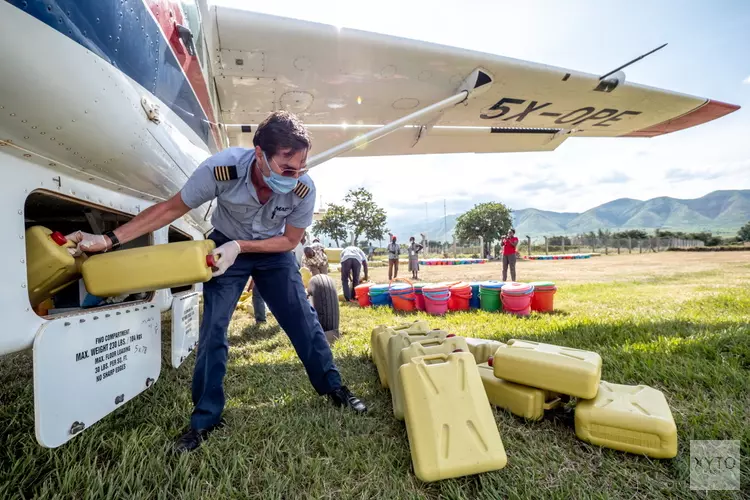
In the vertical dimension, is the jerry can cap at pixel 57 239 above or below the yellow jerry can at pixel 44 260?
above

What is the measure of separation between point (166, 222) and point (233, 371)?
63.6 inches

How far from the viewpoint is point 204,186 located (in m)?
1.93

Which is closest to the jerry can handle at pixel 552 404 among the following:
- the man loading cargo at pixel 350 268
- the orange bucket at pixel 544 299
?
the orange bucket at pixel 544 299

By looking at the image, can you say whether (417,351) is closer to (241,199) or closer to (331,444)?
(331,444)

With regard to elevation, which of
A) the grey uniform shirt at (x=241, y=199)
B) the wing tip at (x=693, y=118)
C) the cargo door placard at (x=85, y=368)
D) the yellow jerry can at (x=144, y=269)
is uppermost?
the wing tip at (x=693, y=118)

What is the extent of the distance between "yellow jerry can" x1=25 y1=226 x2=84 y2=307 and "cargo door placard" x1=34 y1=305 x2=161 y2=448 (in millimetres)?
196

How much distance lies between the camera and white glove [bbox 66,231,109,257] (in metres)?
1.63

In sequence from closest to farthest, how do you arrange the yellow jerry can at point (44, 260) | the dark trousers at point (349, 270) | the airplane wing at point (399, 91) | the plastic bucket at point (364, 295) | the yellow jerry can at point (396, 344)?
the yellow jerry can at point (44, 260) → the yellow jerry can at point (396, 344) → the airplane wing at point (399, 91) → the plastic bucket at point (364, 295) → the dark trousers at point (349, 270)

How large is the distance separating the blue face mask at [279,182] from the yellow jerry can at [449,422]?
111 centimetres

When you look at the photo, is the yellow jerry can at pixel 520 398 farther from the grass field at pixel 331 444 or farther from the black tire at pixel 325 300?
the black tire at pixel 325 300

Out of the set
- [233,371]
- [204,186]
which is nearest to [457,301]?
[233,371]

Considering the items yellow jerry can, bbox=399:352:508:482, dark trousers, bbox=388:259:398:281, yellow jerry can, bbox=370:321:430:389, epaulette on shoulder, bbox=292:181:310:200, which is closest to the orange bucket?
yellow jerry can, bbox=370:321:430:389

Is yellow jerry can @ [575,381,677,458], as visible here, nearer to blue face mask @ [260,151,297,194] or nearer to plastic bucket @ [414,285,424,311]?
blue face mask @ [260,151,297,194]

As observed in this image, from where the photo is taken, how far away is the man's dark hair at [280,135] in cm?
190
